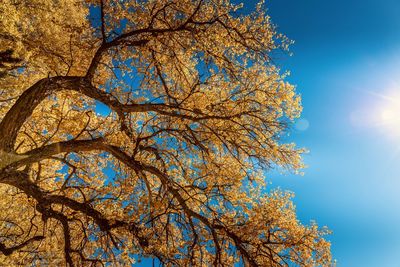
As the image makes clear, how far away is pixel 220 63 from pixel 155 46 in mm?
2224

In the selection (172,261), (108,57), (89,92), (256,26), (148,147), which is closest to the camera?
(172,261)

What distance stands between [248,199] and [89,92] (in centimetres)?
522

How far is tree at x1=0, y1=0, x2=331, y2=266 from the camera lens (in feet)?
25.5

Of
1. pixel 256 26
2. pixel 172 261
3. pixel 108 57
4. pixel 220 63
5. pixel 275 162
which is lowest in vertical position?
pixel 172 261

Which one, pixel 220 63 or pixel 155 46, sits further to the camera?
pixel 155 46

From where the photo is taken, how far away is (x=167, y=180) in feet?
26.2

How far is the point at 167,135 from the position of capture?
31.5 feet

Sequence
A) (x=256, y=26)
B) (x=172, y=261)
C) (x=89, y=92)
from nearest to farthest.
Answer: (x=172, y=261), (x=89, y=92), (x=256, y=26)

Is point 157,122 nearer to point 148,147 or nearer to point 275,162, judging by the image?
point 148,147

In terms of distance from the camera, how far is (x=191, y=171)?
411 inches

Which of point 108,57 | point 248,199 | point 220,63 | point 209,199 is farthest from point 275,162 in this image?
point 108,57

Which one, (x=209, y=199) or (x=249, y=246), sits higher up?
(x=209, y=199)

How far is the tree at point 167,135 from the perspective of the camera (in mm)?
7758

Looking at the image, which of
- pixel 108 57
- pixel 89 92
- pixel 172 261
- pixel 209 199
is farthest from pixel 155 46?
pixel 172 261
